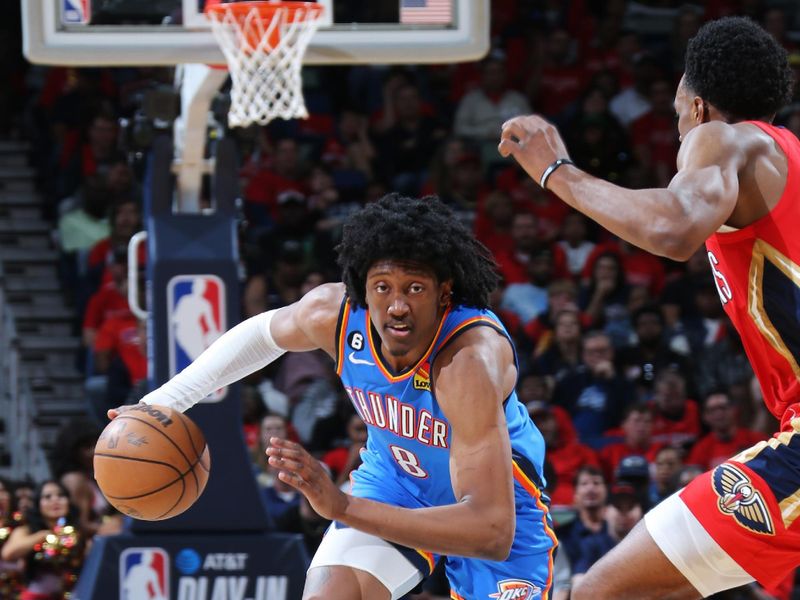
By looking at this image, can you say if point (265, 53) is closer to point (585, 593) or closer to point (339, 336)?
point (339, 336)

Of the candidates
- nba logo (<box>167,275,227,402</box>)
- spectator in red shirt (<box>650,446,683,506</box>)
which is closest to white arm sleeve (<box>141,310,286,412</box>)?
nba logo (<box>167,275,227,402</box>)

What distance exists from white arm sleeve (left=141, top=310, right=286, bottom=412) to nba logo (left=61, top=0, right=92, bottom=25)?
5.92 feet

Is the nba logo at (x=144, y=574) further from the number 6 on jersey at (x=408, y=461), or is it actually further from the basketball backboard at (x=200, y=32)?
the number 6 on jersey at (x=408, y=461)

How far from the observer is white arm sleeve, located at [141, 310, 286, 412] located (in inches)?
185

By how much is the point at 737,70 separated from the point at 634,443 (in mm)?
4265

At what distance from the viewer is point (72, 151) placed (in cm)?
1017

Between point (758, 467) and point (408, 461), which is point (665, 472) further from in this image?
point (758, 467)

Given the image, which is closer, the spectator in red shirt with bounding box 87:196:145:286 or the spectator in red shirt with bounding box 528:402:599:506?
the spectator in red shirt with bounding box 528:402:599:506

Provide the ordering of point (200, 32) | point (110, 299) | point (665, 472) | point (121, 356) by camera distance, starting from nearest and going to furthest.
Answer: point (200, 32)
point (665, 472)
point (121, 356)
point (110, 299)

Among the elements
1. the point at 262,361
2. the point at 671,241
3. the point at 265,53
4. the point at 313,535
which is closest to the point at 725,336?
the point at 313,535

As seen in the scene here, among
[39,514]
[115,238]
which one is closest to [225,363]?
[39,514]

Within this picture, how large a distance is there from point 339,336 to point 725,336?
16.0ft

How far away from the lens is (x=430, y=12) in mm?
6043

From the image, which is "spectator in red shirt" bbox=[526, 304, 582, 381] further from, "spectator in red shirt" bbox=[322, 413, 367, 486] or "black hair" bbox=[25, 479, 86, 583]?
"black hair" bbox=[25, 479, 86, 583]
